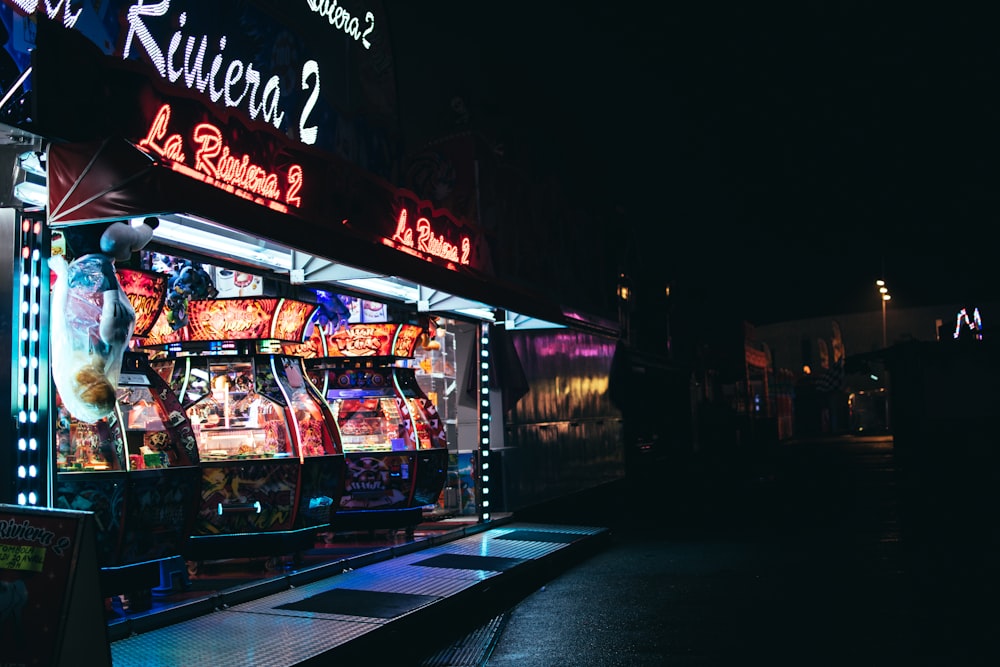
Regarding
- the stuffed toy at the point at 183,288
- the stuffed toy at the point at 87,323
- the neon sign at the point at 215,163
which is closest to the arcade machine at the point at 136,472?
the stuffed toy at the point at 87,323

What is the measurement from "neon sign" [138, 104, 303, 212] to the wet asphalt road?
144 inches

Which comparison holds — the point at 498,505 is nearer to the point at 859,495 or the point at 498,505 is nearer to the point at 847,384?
the point at 859,495

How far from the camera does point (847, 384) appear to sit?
252ft

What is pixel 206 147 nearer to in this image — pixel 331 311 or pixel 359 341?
pixel 331 311

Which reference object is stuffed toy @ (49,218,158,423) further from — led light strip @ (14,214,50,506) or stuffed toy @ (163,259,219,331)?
stuffed toy @ (163,259,219,331)

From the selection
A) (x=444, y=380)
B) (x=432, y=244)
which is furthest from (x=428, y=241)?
(x=444, y=380)

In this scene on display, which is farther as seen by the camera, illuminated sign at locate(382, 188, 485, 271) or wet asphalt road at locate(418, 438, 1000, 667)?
illuminated sign at locate(382, 188, 485, 271)

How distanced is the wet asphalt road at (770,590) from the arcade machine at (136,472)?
2.47 meters

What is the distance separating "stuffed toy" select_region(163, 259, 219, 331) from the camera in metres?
9.84

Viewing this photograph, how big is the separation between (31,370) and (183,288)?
12.2ft

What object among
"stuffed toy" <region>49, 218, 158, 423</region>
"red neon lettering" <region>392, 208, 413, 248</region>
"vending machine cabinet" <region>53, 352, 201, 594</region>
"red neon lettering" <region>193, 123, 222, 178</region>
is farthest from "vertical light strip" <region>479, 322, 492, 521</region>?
"stuffed toy" <region>49, 218, 158, 423</region>

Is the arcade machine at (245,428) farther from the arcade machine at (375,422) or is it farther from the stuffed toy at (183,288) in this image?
the arcade machine at (375,422)

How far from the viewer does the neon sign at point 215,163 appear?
6.70 meters

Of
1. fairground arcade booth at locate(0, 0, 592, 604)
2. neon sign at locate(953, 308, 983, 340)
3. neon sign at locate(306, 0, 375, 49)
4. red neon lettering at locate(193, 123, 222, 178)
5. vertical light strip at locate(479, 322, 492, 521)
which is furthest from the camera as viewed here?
neon sign at locate(953, 308, 983, 340)
